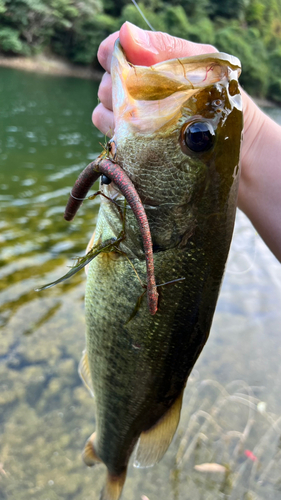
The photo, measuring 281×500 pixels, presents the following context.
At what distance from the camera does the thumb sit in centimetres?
140

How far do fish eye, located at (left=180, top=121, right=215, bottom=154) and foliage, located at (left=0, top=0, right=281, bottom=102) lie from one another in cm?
3745

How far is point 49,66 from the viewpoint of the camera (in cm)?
3559

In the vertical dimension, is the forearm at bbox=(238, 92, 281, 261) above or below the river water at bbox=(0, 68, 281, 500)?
above

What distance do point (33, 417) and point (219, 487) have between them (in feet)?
6.11

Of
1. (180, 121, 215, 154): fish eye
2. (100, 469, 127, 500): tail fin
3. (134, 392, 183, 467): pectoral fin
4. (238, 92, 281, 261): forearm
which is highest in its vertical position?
(180, 121, 215, 154): fish eye

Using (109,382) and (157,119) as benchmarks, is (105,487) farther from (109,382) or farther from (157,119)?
(157,119)

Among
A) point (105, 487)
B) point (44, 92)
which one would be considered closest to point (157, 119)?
point (105, 487)

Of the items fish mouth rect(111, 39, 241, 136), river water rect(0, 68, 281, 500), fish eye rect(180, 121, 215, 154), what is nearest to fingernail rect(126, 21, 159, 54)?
fish mouth rect(111, 39, 241, 136)

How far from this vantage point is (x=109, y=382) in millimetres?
1768

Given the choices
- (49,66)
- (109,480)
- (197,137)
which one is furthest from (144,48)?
(49,66)

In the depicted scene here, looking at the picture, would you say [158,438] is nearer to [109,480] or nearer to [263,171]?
[109,480]

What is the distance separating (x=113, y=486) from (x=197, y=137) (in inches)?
83.9

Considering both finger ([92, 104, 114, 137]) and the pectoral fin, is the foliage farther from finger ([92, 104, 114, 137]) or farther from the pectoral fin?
the pectoral fin

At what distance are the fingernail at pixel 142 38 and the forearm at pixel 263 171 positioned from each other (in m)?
0.90
